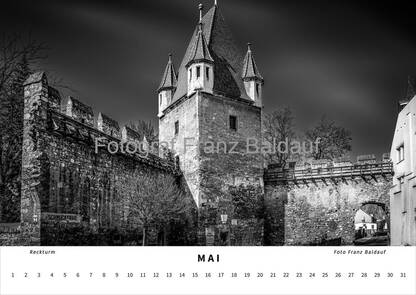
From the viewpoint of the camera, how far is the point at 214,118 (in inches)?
681

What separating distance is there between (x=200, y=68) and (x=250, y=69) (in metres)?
2.26

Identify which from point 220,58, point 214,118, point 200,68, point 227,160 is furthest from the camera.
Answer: point 220,58

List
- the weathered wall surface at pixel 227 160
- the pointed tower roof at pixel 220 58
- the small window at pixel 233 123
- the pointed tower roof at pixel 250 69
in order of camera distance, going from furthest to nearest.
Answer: the pointed tower roof at pixel 250 69
the pointed tower roof at pixel 220 58
the small window at pixel 233 123
the weathered wall surface at pixel 227 160

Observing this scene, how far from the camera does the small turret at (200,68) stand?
17156mm

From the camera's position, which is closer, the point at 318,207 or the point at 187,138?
the point at 187,138

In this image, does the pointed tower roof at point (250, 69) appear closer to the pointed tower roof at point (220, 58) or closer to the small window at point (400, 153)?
the pointed tower roof at point (220, 58)

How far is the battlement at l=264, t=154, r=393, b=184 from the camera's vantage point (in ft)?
60.1

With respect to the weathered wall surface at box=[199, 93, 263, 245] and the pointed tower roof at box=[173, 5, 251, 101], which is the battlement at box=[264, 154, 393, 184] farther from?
the pointed tower roof at box=[173, 5, 251, 101]

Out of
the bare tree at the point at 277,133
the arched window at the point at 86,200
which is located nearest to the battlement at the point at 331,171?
the bare tree at the point at 277,133

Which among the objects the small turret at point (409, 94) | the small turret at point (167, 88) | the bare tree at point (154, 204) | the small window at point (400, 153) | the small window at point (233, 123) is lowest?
the bare tree at point (154, 204)

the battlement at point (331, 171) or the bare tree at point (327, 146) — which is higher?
the bare tree at point (327, 146)

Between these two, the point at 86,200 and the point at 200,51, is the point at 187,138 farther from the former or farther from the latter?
the point at 86,200

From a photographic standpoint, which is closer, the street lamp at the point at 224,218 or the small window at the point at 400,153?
the small window at the point at 400,153

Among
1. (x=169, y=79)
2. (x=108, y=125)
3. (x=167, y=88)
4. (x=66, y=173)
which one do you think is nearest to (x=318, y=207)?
(x=167, y=88)
